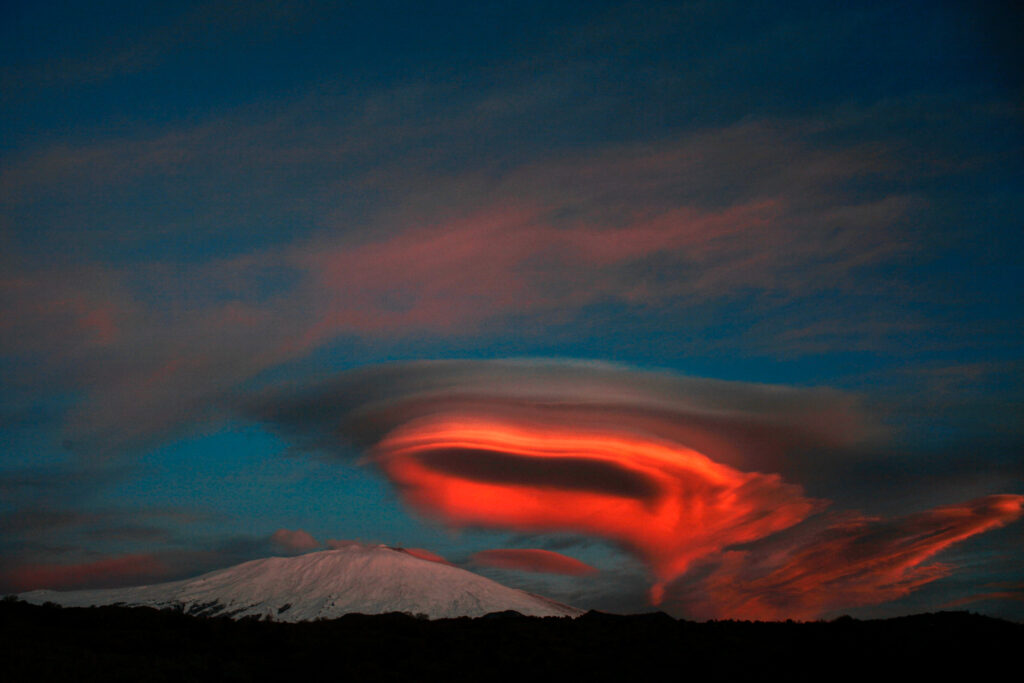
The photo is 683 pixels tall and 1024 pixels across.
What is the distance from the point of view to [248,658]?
47188 millimetres

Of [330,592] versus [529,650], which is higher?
[330,592]

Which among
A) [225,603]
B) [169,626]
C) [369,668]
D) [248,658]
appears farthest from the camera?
[225,603]

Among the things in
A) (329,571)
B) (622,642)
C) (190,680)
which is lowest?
(190,680)

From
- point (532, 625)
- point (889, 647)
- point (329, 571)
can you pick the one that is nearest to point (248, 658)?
point (532, 625)

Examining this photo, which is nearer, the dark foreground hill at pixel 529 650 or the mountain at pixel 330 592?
the dark foreground hill at pixel 529 650

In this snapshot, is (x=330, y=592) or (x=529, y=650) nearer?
(x=529, y=650)

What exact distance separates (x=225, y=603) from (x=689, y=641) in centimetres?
10345

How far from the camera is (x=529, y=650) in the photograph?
4541 cm

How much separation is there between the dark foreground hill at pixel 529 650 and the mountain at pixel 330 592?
63.5 m

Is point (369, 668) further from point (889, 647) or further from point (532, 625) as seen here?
point (889, 647)

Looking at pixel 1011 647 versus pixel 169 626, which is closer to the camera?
pixel 1011 647

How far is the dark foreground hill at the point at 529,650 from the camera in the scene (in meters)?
36.8

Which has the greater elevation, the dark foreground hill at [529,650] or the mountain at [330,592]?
the mountain at [330,592]

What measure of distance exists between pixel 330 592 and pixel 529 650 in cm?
9630
